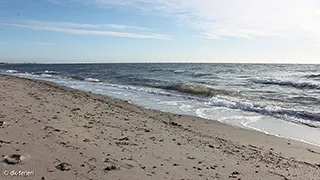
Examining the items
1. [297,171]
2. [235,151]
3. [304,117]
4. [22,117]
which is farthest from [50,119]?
[304,117]

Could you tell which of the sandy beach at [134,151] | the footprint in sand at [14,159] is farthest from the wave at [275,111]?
the footprint in sand at [14,159]

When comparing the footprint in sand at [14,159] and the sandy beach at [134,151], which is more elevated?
the footprint in sand at [14,159]

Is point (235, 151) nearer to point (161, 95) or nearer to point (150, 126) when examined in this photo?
point (150, 126)

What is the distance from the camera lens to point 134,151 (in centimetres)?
539

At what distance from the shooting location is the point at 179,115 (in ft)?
34.2

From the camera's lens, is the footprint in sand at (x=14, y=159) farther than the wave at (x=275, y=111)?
No

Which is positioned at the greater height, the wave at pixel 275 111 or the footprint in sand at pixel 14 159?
the footprint in sand at pixel 14 159

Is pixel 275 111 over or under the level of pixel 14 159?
under

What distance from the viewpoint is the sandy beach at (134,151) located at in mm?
4340

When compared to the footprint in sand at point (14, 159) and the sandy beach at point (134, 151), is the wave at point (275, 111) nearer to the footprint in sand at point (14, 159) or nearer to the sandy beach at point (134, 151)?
the sandy beach at point (134, 151)

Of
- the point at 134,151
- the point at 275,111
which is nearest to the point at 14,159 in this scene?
the point at 134,151

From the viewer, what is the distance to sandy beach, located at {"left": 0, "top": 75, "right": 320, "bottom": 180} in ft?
14.2

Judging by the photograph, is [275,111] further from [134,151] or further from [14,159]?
[14,159]

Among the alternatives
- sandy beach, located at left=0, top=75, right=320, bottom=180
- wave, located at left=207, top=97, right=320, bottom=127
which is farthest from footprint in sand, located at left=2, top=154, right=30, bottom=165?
wave, located at left=207, top=97, right=320, bottom=127
